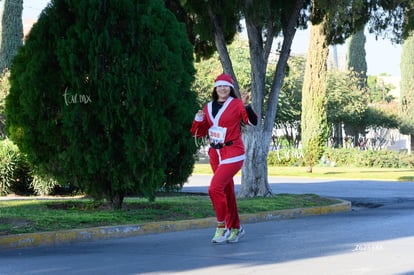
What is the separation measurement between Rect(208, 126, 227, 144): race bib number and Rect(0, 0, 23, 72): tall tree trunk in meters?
34.8

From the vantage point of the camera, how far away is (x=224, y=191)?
10297 millimetres

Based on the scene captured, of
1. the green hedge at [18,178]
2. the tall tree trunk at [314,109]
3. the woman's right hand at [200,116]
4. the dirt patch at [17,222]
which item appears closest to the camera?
the woman's right hand at [200,116]

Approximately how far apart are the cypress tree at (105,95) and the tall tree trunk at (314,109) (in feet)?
84.0

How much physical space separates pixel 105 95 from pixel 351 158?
31336mm

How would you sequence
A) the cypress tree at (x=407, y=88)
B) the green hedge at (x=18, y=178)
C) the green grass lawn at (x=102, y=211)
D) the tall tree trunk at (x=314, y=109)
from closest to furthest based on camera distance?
1. the green grass lawn at (x=102, y=211)
2. the green hedge at (x=18, y=178)
3. the tall tree trunk at (x=314, y=109)
4. the cypress tree at (x=407, y=88)

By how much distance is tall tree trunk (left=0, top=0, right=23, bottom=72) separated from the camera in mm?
43375

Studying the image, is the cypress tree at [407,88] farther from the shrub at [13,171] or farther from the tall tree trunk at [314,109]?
the shrub at [13,171]

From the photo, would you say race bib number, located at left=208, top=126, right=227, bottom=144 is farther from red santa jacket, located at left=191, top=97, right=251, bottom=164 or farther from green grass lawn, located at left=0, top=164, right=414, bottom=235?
green grass lawn, located at left=0, top=164, right=414, bottom=235

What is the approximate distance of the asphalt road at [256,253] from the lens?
8133mm

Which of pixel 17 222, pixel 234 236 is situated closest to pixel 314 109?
pixel 17 222

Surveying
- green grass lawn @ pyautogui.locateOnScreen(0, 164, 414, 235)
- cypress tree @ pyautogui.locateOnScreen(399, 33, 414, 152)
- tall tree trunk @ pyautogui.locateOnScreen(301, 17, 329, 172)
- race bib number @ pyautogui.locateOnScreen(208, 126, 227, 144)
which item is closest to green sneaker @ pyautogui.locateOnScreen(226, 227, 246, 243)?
race bib number @ pyautogui.locateOnScreen(208, 126, 227, 144)

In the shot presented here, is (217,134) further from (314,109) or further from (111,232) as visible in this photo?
(314,109)

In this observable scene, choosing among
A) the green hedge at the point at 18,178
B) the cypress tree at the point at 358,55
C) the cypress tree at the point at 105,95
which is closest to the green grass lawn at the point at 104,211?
the cypress tree at the point at 105,95

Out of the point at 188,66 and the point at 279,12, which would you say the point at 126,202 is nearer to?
the point at 188,66
